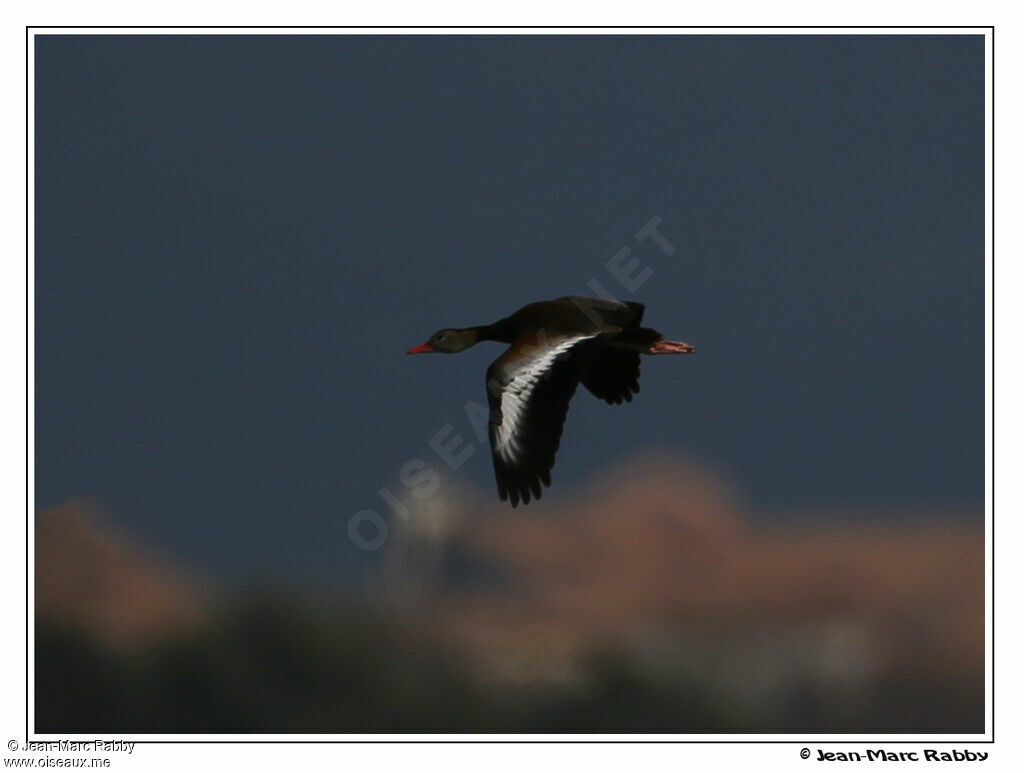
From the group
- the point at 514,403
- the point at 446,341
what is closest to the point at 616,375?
the point at 446,341

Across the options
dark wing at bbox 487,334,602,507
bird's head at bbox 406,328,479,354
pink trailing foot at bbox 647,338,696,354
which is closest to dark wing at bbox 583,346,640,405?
pink trailing foot at bbox 647,338,696,354

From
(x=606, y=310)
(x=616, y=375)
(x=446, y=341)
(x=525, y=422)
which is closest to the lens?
(x=525, y=422)

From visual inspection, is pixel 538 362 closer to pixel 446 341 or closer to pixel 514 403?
pixel 514 403

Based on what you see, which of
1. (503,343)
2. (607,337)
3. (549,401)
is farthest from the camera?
(503,343)
